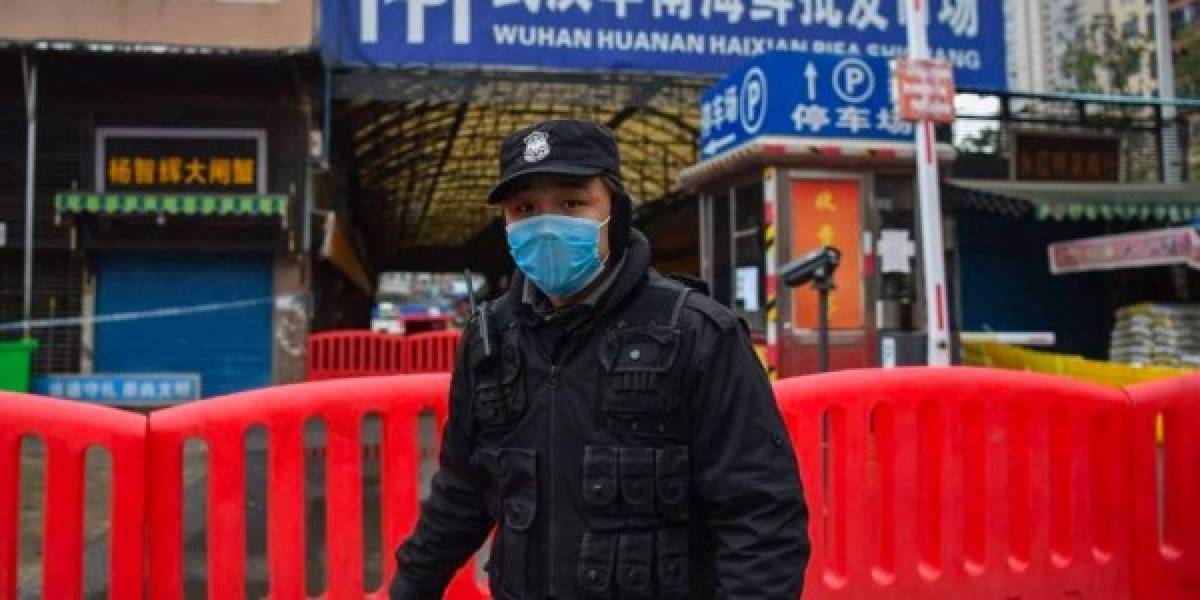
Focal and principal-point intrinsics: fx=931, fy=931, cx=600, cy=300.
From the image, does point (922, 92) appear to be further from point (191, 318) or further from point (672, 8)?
point (191, 318)

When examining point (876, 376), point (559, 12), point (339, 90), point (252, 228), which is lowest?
point (876, 376)

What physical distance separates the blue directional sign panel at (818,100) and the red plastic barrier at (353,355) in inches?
261

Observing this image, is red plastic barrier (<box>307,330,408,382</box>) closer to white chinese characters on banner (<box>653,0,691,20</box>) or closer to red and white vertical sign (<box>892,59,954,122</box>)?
white chinese characters on banner (<box>653,0,691,20</box>)

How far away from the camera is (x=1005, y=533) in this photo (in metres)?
4.01

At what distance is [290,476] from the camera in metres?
3.52

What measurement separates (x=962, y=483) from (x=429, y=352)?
10670 millimetres

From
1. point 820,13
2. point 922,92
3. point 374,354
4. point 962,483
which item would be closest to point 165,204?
point 374,354

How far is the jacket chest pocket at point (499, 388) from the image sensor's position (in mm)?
1931

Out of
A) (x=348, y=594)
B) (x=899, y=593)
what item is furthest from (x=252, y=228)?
(x=899, y=593)

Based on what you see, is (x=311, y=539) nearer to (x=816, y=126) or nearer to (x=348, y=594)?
(x=348, y=594)

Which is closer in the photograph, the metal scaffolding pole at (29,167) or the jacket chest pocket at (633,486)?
the jacket chest pocket at (633,486)

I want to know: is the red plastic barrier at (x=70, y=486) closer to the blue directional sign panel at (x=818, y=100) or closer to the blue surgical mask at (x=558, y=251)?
the blue surgical mask at (x=558, y=251)

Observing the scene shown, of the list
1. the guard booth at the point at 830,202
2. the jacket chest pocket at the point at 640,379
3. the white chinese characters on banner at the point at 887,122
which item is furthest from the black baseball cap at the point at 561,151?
the white chinese characters on banner at the point at 887,122

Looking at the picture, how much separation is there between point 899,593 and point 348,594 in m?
2.24
